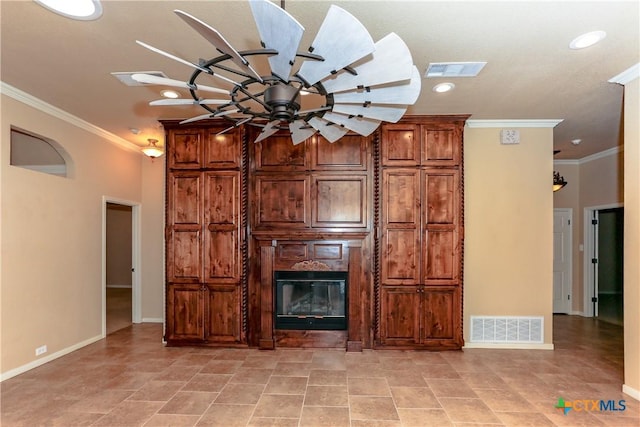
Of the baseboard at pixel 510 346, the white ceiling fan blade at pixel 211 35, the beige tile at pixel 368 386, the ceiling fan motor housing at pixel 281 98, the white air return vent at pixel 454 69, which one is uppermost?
the white air return vent at pixel 454 69

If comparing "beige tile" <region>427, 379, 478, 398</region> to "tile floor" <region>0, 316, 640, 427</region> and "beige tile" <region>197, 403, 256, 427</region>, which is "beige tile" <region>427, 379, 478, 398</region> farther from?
"beige tile" <region>197, 403, 256, 427</region>

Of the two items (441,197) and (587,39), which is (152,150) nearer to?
(441,197)

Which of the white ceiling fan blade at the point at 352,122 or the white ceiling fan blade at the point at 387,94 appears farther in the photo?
the white ceiling fan blade at the point at 352,122

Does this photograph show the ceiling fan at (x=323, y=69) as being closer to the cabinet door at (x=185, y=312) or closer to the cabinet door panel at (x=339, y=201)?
the cabinet door panel at (x=339, y=201)

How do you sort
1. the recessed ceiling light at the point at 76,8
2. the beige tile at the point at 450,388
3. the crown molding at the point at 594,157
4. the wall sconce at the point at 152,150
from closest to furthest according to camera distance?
the recessed ceiling light at the point at 76,8
the beige tile at the point at 450,388
the wall sconce at the point at 152,150
the crown molding at the point at 594,157

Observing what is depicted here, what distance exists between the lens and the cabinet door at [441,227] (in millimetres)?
4094

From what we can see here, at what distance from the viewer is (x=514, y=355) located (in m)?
4.01

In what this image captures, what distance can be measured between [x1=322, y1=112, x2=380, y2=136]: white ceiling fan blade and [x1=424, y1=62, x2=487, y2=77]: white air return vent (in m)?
1.04

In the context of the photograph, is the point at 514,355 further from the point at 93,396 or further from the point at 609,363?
the point at 93,396

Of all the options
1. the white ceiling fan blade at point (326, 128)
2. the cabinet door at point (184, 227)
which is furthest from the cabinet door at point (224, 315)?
the white ceiling fan blade at point (326, 128)

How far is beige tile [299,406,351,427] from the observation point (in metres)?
2.56

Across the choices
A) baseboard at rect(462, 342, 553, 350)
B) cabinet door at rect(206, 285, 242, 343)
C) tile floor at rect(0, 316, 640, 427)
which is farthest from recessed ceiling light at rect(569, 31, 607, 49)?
cabinet door at rect(206, 285, 242, 343)

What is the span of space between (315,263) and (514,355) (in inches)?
104

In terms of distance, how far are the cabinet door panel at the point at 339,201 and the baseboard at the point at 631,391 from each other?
9.60ft
